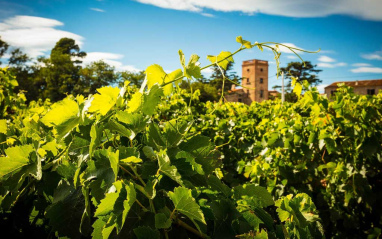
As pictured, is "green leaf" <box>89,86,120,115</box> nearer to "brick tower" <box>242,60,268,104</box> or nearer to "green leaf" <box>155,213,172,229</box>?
"green leaf" <box>155,213,172,229</box>

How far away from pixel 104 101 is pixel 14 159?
387mm

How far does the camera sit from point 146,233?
0.82 metres

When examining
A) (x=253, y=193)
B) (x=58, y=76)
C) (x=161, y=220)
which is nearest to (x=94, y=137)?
(x=161, y=220)

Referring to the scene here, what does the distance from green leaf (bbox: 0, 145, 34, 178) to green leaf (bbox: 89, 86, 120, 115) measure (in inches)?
11.8

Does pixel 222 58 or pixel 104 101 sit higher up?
pixel 222 58

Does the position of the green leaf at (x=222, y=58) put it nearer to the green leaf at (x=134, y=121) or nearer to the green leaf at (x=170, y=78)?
the green leaf at (x=170, y=78)

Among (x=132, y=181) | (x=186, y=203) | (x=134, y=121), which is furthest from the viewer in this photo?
(x=134, y=121)

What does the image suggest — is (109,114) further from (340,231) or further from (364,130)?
(340,231)

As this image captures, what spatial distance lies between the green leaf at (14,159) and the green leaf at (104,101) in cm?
30

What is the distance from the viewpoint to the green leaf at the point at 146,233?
814 mm

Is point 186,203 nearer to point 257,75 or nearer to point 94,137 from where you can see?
point 94,137

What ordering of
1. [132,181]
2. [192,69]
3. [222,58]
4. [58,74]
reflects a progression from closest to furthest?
[132,181], [192,69], [222,58], [58,74]

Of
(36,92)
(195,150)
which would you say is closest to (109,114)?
(195,150)

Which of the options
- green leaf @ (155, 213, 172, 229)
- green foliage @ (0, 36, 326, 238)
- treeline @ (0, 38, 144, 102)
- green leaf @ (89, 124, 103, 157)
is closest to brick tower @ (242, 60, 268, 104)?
treeline @ (0, 38, 144, 102)
